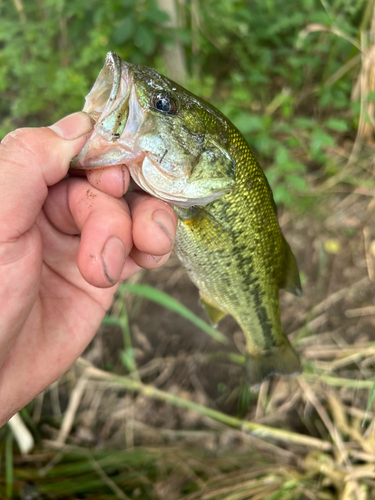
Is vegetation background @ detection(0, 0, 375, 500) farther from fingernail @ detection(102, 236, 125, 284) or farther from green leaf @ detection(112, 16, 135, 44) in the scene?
fingernail @ detection(102, 236, 125, 284)

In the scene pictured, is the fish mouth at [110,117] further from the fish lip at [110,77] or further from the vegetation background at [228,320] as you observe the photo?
the vegetation background at [228,320]

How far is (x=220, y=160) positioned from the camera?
1.45 meters

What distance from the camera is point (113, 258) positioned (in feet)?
3.88

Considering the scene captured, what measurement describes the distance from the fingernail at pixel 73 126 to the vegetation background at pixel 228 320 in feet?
4.39

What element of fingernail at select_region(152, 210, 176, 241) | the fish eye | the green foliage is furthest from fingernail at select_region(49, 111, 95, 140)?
the green foliage

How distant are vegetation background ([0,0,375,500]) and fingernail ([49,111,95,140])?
4.39 ft

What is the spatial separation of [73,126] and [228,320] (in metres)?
2.33

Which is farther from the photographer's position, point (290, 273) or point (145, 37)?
point (145, 37)

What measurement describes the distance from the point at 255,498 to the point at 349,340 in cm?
149

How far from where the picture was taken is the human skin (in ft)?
3.96

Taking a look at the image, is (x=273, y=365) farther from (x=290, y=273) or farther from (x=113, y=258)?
(x=113, y=258)

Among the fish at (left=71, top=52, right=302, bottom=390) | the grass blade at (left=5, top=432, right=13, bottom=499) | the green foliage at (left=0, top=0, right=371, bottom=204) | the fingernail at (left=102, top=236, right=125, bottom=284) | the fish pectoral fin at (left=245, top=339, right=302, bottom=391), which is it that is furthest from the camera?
the green foliage at (left=0, top=0, right=371, bottom=204)

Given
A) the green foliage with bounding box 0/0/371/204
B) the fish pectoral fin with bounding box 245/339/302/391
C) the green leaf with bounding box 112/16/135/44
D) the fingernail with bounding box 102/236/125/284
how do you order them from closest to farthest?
the fingernail with bounding box 102/236/125/284 → the fish pectoral fin with bounding box 245/339/302/391 → the green leaf with bounding box 112/16/135/44 → the green foliage with bounding box 0/0/371/204

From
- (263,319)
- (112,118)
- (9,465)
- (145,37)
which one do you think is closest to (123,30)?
(145,37)
